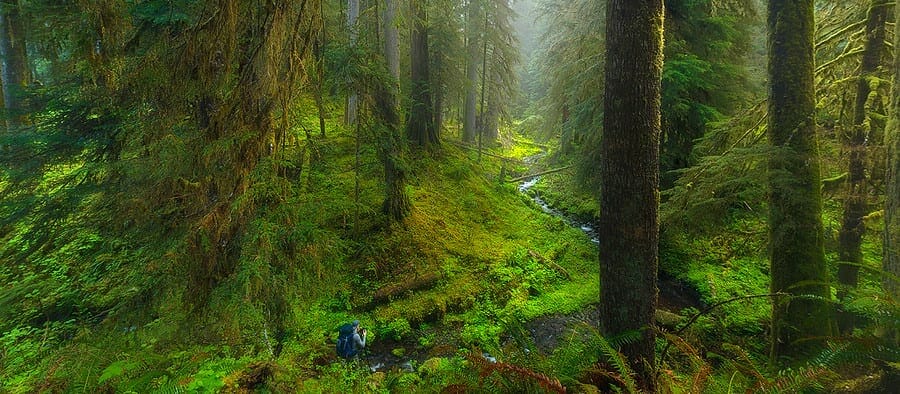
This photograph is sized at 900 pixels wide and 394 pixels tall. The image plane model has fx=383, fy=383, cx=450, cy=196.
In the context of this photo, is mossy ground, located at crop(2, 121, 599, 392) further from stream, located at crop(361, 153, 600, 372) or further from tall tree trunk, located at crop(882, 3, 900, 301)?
tall tree trunk, located at crop(882, 3, 900, 301)

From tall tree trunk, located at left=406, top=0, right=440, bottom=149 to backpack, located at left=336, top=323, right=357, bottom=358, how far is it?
609cm

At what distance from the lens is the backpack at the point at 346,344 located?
608 cm

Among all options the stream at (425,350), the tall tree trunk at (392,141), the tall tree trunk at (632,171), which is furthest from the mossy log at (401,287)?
the tall tree trunk at (632,171)

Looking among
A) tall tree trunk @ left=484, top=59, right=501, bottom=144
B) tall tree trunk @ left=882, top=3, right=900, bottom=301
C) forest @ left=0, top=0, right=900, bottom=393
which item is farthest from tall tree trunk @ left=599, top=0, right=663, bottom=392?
tall tree trunk @ left=484, top=59, right=501, bottom=144

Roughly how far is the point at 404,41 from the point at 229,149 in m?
12.7

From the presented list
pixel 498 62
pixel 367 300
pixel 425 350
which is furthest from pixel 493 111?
pixel 425 350

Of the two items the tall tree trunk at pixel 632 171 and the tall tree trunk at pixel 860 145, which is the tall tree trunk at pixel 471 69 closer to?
the tall tree trunk at pixel 860 145

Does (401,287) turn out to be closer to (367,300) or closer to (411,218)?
(367,300)

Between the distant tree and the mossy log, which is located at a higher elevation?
the distant tree

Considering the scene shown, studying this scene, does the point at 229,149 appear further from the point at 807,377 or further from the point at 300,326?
the point at 807,377

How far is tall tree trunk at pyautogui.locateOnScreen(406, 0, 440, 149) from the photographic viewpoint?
35.1 ft

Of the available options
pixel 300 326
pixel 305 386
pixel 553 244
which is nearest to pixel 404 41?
pixel 553 244

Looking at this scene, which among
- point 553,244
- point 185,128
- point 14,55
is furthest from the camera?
point 553,244

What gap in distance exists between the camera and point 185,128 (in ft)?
13.3
